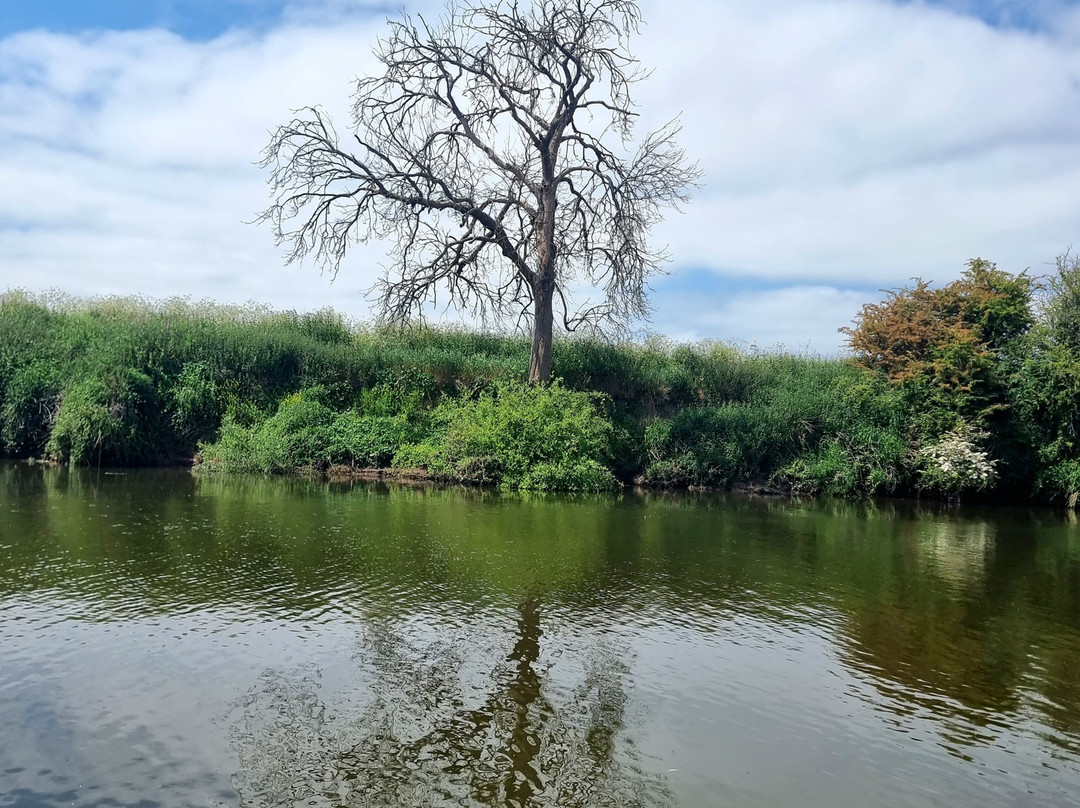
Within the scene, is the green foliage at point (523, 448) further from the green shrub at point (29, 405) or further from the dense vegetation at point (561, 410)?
the green shrub at point (29, 405)

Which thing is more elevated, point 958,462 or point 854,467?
point 958,462

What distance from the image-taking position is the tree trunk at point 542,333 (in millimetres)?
25094

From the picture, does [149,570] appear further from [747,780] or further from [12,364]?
[12,364]

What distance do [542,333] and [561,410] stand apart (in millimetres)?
3738

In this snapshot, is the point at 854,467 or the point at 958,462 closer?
the point at 958,462

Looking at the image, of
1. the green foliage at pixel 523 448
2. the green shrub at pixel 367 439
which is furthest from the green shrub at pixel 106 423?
the green foliage at pixel 523 448

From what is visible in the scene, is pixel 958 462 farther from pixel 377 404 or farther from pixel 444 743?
pixel 444 743

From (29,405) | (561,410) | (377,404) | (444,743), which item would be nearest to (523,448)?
(561,410)

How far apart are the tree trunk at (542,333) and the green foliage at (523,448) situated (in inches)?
94.5

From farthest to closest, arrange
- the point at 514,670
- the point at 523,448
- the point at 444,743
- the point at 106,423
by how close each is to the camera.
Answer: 1. the point at 106,423
2. the point at 523,448
3. the point at 514,670
4. the point at 444,743

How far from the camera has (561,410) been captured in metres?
22.6

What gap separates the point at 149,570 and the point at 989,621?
379 inches

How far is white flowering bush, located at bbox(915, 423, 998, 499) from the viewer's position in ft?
71.2

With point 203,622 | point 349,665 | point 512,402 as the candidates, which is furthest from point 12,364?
point 349,665
